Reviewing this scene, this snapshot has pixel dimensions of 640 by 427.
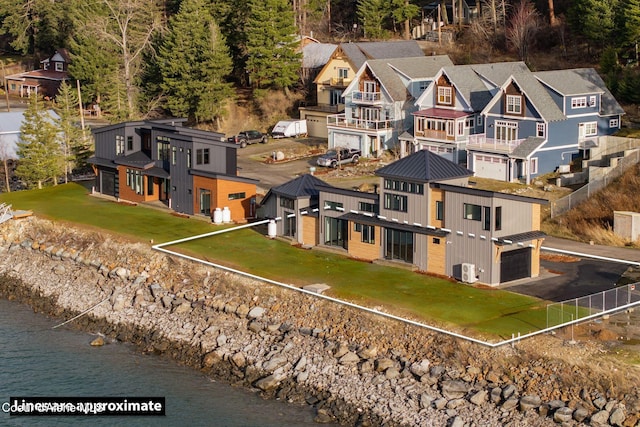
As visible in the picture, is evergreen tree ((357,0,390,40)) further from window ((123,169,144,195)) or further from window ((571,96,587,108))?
window ((123,169,144,195))

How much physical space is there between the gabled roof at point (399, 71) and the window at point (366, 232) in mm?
29063

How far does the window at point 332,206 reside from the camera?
58.7 m

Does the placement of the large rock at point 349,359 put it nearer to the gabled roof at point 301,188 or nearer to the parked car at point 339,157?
the gabled roof at point 301,188

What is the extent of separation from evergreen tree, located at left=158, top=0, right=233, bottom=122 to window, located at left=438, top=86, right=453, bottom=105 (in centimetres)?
2402

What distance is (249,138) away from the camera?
3556 inches

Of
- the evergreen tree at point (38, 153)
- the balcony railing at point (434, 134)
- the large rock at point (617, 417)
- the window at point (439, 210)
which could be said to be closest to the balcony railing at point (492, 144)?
the balcony railing at point (434, 134)

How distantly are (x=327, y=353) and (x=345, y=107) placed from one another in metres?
44.9

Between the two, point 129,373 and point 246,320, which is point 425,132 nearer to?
point 246,320

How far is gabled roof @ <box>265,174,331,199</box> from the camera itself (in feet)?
201

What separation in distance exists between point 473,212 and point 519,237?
2484 millimetres

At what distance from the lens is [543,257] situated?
56938mm

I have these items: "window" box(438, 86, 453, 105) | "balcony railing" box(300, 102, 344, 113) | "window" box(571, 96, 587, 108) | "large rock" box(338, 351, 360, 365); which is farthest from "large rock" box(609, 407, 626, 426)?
"balcony railing" box(300, 102, 344, 113)

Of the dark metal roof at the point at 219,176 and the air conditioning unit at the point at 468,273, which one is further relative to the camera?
the dark metal roof at the point at 219,176

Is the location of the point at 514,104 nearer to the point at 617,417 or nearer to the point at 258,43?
the point at 258,43
